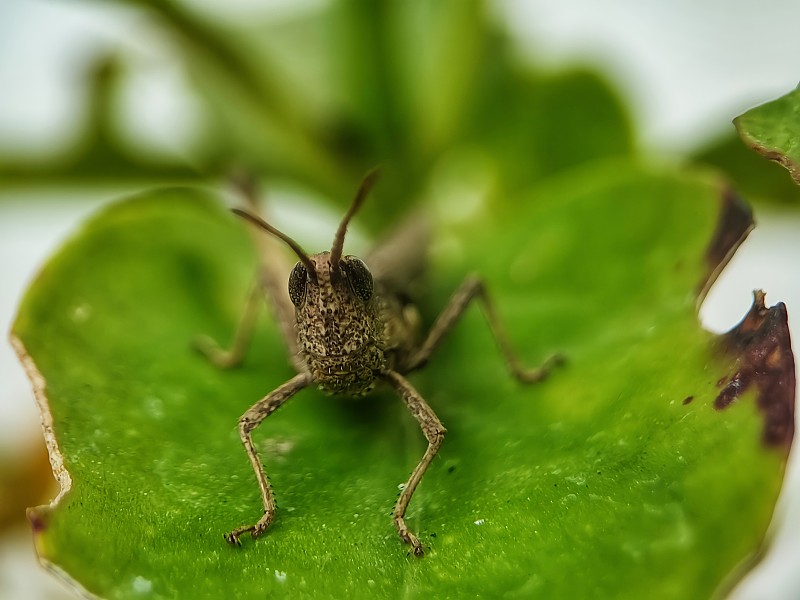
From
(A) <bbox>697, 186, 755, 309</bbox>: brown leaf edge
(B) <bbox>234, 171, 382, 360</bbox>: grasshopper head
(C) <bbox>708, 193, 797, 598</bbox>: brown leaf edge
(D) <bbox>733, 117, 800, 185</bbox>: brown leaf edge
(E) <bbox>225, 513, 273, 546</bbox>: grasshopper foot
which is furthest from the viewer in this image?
(B) <bbox>234, 171, 382, 360</bbox>: grasshopper head

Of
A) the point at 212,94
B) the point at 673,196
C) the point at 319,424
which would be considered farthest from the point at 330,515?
the point at 212,94

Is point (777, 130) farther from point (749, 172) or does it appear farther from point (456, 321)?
point (749, 172)

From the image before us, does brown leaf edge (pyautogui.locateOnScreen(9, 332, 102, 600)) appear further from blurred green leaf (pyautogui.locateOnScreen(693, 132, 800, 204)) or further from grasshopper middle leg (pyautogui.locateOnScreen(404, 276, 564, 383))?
blurred green leaf (pyautogui.locateOnScreen(693, 132, 800, 204))

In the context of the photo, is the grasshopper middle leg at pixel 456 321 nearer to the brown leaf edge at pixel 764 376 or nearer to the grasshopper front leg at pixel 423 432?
the grasshopper front leg at pixel 423 432

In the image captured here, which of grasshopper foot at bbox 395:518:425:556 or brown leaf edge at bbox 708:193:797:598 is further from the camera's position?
grasshopper foot at bbox 395:518:425:556

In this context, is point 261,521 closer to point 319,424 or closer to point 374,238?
point 319,424

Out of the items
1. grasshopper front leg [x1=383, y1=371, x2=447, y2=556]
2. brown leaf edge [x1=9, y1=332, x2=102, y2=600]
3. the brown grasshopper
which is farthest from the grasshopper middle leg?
brown leaf edge [x1=9, y1=332, x2=102, y2=600]

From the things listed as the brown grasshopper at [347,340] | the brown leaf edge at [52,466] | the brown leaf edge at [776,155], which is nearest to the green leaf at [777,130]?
the brown leaf edge at [776,155]
